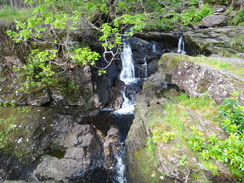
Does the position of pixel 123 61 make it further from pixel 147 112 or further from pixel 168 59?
pixel 147 112

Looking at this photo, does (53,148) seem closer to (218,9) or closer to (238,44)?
(238,44)

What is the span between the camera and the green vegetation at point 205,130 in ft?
10.3

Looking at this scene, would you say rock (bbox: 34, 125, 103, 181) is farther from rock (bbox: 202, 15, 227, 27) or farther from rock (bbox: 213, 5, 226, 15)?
rock (bbox: 213, 5, 226, 15)

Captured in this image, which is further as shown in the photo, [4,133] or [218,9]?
[218,9]

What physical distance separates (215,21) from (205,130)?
14625 millimetres

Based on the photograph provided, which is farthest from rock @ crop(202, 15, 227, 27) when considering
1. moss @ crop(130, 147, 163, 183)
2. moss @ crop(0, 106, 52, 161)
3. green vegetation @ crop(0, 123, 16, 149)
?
green vegetation @ crop(0, 123, 16, 149)

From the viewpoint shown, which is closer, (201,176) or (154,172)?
(201,176)

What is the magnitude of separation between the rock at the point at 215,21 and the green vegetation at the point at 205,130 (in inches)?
490

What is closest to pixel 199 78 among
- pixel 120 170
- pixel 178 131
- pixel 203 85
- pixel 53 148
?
pixel 203 85

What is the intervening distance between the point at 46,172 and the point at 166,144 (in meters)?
5.11

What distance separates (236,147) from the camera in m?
3.05

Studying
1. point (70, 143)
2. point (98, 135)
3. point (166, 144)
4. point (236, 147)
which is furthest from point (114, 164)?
point (236, 147)

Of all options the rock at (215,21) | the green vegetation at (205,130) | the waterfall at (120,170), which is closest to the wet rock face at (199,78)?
the green vegetation at (205,130)

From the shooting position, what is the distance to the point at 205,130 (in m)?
4.16
